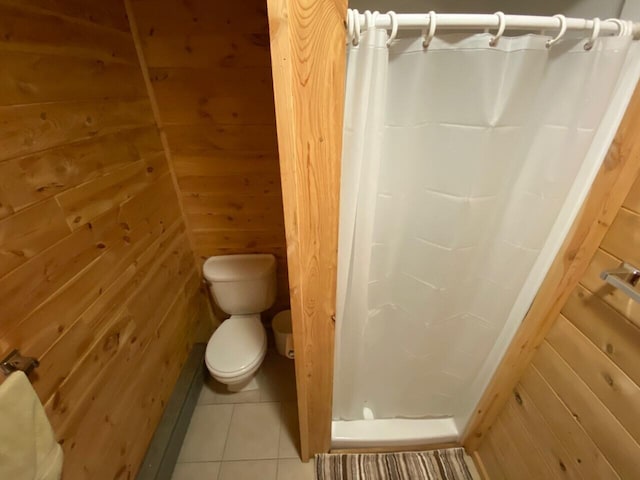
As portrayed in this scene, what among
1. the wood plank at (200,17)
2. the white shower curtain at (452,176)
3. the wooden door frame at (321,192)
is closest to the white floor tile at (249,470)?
the wooden door frame at (321,192)

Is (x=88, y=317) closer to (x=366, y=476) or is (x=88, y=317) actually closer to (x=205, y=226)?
(x=205, y=226)

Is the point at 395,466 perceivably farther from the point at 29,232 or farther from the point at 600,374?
the point at 29,232

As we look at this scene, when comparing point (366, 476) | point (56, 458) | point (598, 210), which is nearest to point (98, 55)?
point (56, 458)

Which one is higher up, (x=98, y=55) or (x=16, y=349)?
(x=98, y=55)

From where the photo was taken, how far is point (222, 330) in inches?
62.1

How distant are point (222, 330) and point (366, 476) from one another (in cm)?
100

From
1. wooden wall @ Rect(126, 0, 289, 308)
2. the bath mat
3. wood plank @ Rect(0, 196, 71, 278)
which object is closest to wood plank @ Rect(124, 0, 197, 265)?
wooden wall @ Rect(126, 0, 289, 308)

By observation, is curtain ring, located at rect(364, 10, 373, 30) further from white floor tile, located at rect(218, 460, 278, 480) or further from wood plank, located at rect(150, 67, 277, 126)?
white floor tile, located at rect(218, 460, 278, 480)

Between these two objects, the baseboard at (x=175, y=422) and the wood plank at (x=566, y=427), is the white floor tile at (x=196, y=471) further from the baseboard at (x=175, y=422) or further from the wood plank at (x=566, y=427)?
the wood plank at (x=566, y=427)

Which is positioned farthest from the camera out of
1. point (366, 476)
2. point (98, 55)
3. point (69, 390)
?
point (366, 476)

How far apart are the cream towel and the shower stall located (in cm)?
81

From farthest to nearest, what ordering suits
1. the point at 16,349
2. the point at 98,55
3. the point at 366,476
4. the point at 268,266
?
the point at 268,266, the point at 366,476, the point at 98,55, the point at 16,349

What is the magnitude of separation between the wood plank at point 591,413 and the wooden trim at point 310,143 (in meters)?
0.73

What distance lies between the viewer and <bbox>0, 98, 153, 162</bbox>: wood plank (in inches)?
26.6
